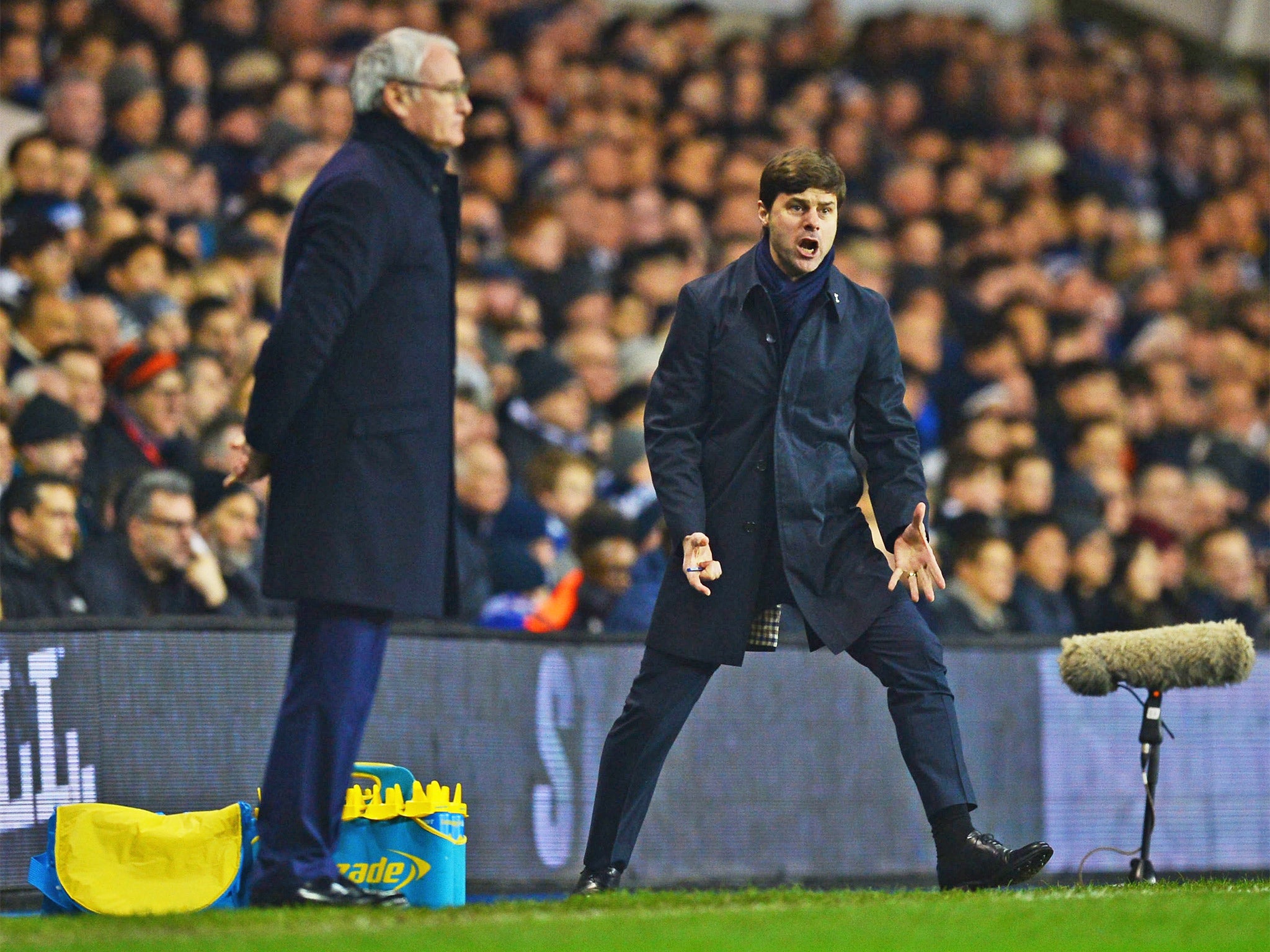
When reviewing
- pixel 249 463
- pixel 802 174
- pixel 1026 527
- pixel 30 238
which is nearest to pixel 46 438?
pixel 30 238

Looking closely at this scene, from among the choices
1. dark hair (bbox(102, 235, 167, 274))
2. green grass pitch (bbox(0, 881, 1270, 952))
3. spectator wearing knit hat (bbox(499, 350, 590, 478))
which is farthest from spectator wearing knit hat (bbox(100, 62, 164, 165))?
green grass pitch (bbox(0, 881, 1270, 952))

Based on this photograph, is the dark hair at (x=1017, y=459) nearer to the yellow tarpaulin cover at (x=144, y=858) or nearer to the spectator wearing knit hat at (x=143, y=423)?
the spectator wearing knit hat at (x=143, y=423)

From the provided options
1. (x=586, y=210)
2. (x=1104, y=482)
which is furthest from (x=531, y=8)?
(x=1104, y=482)

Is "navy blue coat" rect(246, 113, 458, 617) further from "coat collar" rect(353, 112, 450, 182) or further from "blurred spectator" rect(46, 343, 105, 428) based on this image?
"blurred spectator" rect(46, 343, 105, 428)

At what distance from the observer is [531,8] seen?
1407 cm

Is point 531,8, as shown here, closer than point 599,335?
No

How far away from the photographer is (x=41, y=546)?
793 centimetres

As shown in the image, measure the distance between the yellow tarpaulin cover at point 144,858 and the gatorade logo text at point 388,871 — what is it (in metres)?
0.37

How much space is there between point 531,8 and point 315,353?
9.32 meters

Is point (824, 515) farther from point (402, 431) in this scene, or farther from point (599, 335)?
point (599, 335)

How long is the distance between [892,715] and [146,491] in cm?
344

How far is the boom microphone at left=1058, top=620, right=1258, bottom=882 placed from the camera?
650 cm

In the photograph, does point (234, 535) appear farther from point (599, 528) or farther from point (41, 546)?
point (599, 528)

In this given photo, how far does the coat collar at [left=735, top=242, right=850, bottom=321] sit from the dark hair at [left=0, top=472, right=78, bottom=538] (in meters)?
3.20
